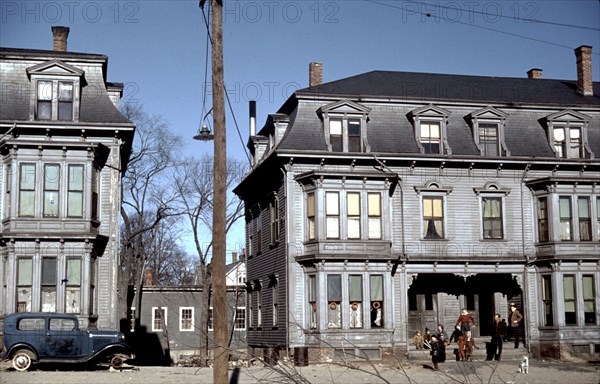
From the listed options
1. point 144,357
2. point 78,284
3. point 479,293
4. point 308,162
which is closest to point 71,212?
point 78,284

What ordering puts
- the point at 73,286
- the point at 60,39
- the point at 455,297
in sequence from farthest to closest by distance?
the point at 455,297 → the point at 60,39 → the point at 73,286

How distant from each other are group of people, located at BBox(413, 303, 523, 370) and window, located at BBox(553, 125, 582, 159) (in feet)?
24.7

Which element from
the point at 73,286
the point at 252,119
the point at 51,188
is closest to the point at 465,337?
the point at 73,286

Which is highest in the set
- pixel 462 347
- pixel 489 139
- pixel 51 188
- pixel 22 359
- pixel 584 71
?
pixel 584 71

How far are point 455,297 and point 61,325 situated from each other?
58.9 ft

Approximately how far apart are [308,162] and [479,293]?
10.4 meters

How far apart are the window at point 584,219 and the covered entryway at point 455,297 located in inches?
146

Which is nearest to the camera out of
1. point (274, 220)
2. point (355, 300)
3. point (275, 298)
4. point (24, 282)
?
point (24, 282)

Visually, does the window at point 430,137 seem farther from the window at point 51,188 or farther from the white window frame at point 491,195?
the window at point 51,188

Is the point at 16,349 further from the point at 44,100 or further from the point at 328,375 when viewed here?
the point at 328,375

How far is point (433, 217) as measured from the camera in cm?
3519

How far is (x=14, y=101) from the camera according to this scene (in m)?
30.9

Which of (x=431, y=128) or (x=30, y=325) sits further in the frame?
(x=431, y=128)

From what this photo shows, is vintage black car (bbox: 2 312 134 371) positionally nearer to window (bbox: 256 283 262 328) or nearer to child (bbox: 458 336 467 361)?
child (bbox: 458 336 467 361)
